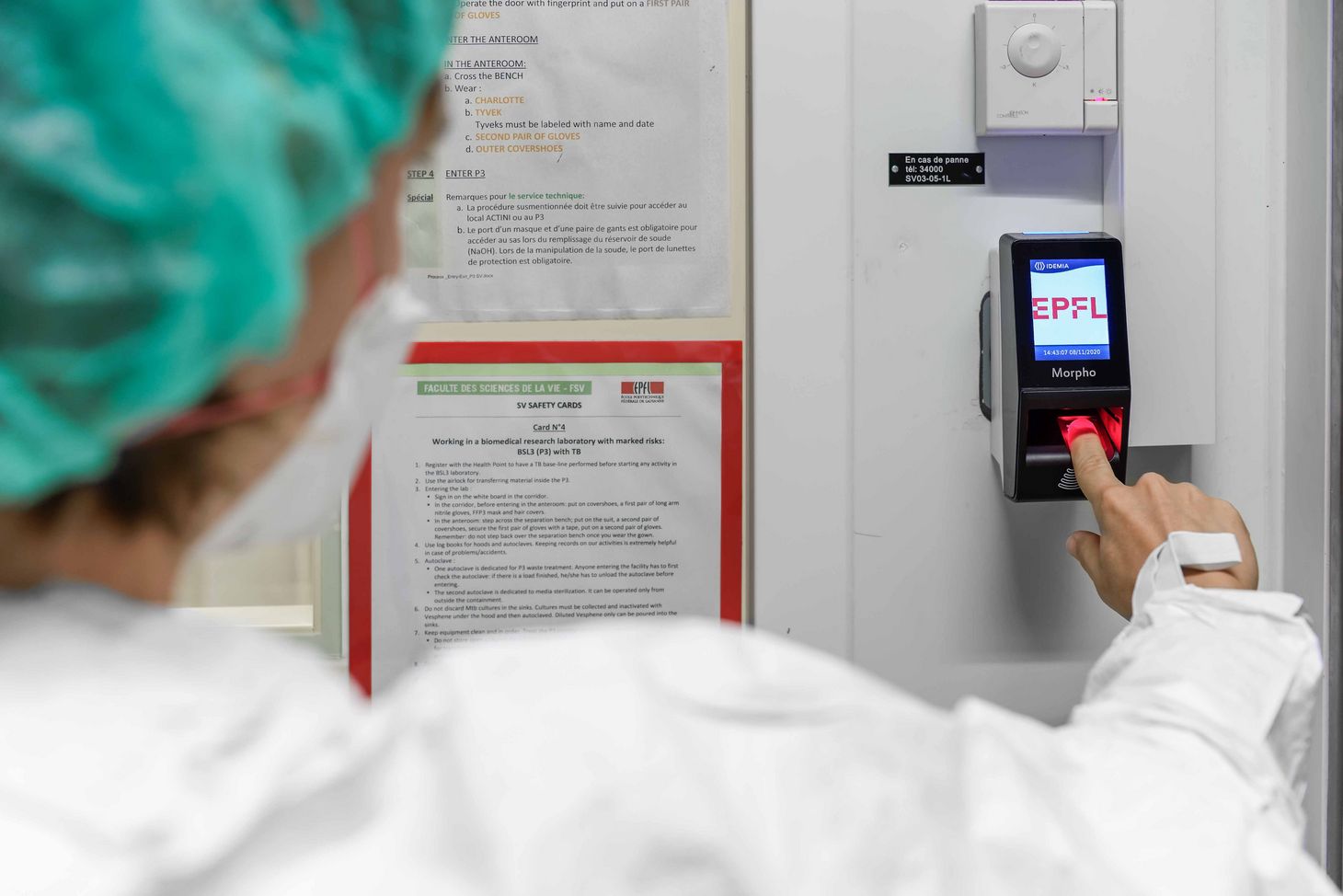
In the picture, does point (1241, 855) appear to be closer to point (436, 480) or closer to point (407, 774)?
point (407, 774)

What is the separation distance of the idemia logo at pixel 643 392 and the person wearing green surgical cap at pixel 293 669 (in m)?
0.69

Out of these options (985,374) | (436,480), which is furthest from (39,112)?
(985,374)

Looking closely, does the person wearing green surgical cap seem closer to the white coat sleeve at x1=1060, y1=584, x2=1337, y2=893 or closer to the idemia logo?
the white coat sleeve at x1=1060, y1=584, x2=1337, y2=893

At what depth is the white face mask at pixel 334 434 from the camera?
482mm

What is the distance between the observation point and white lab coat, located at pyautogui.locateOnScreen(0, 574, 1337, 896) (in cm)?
36

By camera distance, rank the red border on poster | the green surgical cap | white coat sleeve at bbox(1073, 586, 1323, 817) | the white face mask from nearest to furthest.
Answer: the green surgical cap
the white face mask
white coat sleeve at bbox(1073, 586, 1323, 817)
the red border on poster

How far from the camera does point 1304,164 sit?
45.3 inches

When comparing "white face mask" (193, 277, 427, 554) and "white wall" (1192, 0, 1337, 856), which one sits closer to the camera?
"white face mask" (193, 277, 427, 554)

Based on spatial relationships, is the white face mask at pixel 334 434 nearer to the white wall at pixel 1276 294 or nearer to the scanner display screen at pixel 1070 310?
A: the scanner display screen at pixel 1070 310

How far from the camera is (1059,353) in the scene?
1.07 m

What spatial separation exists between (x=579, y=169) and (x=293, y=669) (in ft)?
2.77

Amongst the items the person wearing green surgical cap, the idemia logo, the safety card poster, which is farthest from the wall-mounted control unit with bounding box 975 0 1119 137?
the person wearing green surgical cap

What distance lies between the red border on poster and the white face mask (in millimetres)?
651

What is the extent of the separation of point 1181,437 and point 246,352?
102 cm
